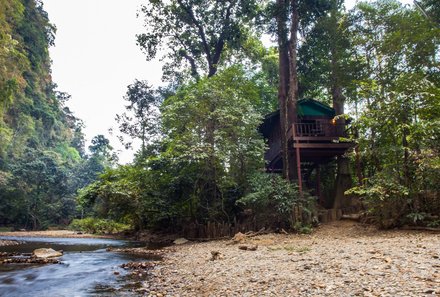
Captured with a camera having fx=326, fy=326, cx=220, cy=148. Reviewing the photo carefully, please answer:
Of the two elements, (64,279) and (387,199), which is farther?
(387,199)

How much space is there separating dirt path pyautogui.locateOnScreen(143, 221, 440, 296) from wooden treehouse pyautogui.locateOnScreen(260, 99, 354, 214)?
705 centimetres

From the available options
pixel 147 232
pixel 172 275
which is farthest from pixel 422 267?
pixel 147 232

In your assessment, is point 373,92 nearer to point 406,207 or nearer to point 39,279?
point 406,207

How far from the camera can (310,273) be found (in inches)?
221

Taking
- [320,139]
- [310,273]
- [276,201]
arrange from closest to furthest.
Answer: [310,273], [276,201], [320,139]

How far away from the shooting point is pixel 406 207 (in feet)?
35.1

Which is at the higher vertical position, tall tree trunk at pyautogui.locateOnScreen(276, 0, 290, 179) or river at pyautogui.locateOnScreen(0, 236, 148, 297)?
tall tree trunk at pyautogui.locateOnScreen(276, 0, 290, 179)

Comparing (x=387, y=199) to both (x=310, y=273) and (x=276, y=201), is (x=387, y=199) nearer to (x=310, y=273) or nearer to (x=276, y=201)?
(x=276, y=201)

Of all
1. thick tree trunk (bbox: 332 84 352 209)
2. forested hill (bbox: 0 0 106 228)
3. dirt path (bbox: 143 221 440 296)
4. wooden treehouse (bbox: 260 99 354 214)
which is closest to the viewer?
dirt path (bbox: 143 221 440 296)

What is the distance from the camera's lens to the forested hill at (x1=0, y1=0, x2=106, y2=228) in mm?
A: 27406

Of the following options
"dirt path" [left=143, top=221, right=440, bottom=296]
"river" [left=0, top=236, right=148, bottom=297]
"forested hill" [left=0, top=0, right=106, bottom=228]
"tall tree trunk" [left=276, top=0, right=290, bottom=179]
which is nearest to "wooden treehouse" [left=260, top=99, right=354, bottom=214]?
"tall tree trunk" [left=276, top=0, right=290, bottom=179]

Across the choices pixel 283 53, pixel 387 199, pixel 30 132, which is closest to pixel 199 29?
pixel 283 53

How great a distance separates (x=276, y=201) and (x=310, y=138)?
3.96 metres

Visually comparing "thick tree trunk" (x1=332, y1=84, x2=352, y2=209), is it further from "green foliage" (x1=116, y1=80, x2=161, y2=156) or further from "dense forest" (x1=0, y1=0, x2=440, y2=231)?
"green foliage" (x1=116, y1=80, x2=161, y2=156)
